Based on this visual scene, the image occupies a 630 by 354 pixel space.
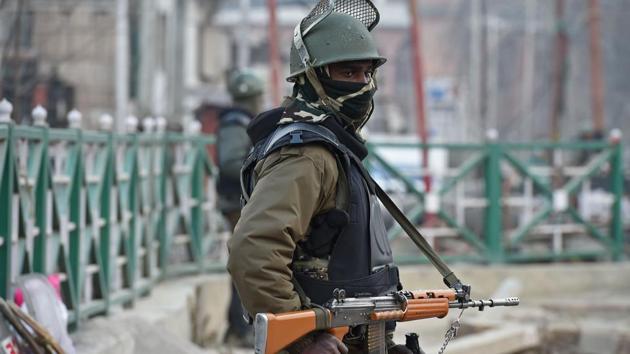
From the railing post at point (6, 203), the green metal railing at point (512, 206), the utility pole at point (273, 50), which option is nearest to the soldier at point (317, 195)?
the railing post at point (6, 203)

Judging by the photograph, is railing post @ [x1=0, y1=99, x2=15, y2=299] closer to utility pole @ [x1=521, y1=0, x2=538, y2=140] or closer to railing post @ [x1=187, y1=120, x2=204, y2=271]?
railing post @ [x1=187, y1=120, x2=204, y2=271]

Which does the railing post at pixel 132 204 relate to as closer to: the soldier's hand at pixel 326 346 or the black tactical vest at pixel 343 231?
the black tactical vest at pixel 343 231

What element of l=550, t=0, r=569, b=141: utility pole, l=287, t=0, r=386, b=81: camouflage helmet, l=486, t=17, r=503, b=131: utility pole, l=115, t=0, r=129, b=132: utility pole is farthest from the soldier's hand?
l=486, t=17, r=503, b=131: utility pole

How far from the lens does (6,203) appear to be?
5938 millimetres

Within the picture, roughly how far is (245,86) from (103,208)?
5.38 feet

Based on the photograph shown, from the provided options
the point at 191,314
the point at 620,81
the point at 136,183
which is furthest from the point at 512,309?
the point at 620,81

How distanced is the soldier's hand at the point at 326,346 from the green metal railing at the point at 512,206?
8.91 m

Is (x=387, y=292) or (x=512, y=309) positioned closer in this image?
(x=387, y=292)

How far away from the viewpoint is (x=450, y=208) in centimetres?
1411

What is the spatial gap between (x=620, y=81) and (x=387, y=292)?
45039 mm

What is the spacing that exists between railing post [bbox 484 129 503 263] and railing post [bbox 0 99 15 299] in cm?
790

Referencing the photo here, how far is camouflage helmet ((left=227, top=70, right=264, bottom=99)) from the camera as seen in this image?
913 cm

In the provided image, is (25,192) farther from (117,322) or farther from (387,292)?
(387,292)

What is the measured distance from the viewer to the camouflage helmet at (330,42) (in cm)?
396
